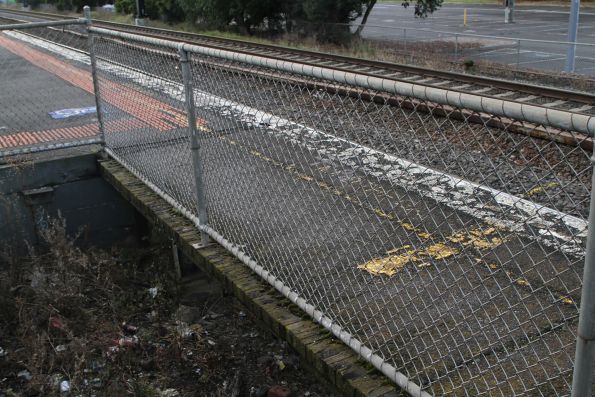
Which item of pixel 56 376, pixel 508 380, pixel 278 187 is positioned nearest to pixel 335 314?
pixel 508 380

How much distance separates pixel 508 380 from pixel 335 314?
3.74 feet

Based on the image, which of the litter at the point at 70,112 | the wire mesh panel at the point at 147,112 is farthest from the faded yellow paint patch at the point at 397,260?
the litter at the point at 70,112

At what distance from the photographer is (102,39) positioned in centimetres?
705

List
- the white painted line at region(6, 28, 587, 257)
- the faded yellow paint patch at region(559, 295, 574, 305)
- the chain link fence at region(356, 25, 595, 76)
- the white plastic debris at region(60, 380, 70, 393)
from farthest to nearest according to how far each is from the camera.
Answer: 1. the chain link fence at region(356, 25, 595, 76)
2. the white plastic debris at region(60, 380, 70, 393)
3. the white painted line at region(6, 28, 587, 257)
4. the faded yellow paint patch at region(559, 295, 574, 305)

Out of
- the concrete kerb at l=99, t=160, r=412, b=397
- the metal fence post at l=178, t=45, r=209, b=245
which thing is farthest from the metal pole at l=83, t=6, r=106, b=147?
the metal fence post at l=178, t=45, r=209, b=245

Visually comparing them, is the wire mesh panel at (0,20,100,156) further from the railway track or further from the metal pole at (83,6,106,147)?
the railway track

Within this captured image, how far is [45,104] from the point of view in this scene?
10.6 meters

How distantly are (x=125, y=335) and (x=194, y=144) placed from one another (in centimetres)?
218

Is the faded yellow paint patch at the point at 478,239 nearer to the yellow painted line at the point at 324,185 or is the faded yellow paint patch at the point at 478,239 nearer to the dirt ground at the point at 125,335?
the yellow painted line at the point at 324,185

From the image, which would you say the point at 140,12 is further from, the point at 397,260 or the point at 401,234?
the point at 397,260

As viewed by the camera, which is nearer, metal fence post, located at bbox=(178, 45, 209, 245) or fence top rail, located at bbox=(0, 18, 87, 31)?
metal fence post, located at bbox=(178, 45, 209, 245)

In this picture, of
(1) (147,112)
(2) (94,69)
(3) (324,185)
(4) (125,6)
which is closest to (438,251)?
(3) (324,185)

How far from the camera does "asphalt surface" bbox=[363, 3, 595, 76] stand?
20688 mm

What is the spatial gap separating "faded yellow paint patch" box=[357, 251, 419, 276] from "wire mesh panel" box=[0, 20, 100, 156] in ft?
15.2
